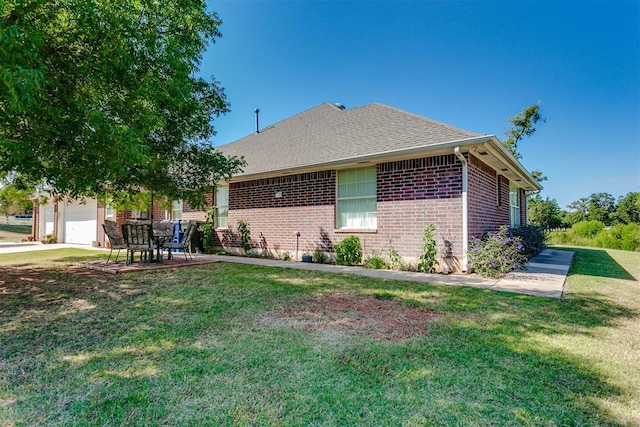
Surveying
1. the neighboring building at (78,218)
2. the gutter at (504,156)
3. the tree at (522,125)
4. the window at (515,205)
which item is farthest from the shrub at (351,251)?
the tree at (522,125)

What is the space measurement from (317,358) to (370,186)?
6.24m

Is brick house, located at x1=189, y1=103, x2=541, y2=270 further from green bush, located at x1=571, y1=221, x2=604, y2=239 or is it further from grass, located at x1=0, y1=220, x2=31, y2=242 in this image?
grass, located at x1=0, y1=220, x2=31, y2=242

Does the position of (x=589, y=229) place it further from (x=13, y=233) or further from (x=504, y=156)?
(x=13, y=233)

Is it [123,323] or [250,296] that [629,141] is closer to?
[250,296]

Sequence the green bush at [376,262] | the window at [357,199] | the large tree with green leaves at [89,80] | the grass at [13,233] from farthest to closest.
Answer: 1. the grass at [13,233]
2. the window at [357,199]
3. the green bush at [376,262]
4. the large tree with green leaves at [89,80]

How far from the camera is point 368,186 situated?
28.1 feet

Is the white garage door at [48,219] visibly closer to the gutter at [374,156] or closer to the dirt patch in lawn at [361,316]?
the gutter at [374,156]

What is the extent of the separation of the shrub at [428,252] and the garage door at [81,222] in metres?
16.3

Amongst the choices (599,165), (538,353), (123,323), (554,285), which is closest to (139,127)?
(123,323)

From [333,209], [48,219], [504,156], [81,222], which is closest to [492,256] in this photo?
[504,156]

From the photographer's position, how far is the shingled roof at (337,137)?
307 inches

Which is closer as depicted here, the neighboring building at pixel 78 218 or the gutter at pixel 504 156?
the gutter at pixel 504 156

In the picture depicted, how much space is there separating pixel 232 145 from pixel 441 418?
14.8 metres

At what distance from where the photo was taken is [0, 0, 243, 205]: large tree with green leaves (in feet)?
12.7
